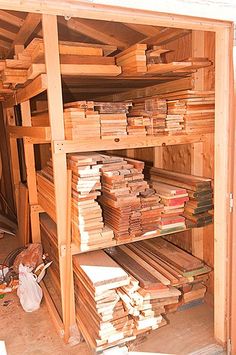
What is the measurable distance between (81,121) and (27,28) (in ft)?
4.16

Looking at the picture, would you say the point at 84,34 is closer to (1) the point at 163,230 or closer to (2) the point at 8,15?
(2) the point at 8,15

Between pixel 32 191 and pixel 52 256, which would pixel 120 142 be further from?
pixel 32 191

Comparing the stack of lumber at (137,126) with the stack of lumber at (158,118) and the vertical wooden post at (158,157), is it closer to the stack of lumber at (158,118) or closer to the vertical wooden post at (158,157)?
the stack of lumber at (158,118)

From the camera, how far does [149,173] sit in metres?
3.53

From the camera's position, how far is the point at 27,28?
2.94 m

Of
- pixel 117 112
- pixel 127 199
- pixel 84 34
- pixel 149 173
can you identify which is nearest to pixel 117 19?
pixel 117 112

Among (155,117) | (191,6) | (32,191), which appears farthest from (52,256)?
(191,6)

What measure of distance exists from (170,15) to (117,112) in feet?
2.81

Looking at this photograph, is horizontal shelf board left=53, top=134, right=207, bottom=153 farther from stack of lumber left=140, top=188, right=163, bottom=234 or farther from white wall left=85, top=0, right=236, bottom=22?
white wall left=85, top=0, right=236, bottom=22

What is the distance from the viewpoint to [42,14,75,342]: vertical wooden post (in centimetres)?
222

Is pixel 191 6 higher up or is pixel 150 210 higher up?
pixel 191 6

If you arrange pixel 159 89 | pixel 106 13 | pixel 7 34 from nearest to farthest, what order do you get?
pixel 106 13 < pixel 7 34 < pixel 159 89

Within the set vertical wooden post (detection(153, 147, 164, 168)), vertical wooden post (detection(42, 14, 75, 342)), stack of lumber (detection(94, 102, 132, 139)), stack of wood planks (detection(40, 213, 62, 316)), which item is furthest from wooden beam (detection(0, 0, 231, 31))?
stack of wood planks (detection(40, 213, 62, 316))

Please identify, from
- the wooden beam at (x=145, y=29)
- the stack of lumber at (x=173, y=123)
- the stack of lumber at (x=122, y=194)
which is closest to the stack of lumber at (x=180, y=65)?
the stack of lumber at (x=173, y=123)
